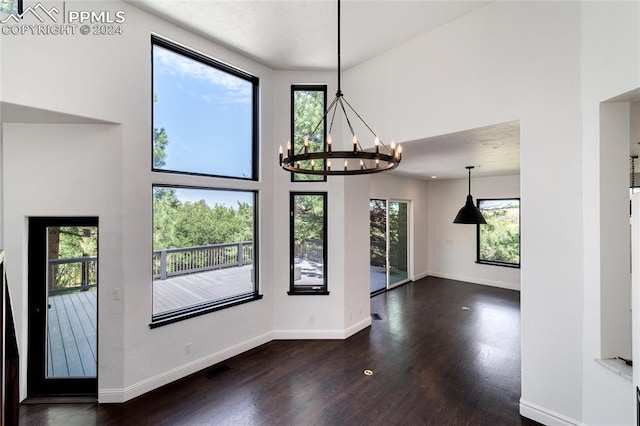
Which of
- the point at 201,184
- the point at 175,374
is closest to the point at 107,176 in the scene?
the point at 201,184

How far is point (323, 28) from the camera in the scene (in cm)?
343

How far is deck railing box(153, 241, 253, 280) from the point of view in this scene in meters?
3.42

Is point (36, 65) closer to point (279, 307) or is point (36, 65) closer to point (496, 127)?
point (279, 307)

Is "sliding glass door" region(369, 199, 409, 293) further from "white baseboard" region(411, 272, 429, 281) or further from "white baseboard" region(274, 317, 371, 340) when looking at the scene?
"white baseboard" region(274, 317, 371, 340)

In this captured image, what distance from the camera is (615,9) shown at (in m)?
2.18

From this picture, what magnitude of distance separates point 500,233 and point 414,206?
2325 mm

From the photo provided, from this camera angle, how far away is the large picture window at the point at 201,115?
340 cm

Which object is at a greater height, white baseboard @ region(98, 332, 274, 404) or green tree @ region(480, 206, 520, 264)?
green tree @ region(480, 206, 520, 264)

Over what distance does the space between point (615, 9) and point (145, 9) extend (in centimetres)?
452

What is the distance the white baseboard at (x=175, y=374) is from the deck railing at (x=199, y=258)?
1144mm

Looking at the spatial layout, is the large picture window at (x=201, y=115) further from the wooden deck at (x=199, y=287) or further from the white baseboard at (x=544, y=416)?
the white baseboard at (x=544, y=416)

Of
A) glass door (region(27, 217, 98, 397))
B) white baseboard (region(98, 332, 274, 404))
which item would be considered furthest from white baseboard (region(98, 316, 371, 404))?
glass door (region(27, 217, 98, 397))

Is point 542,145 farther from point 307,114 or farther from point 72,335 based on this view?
point 72,335

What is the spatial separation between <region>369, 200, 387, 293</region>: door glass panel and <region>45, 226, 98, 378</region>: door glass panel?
5.50 m
